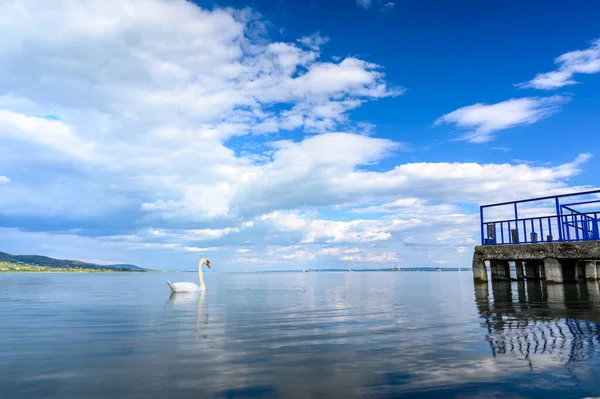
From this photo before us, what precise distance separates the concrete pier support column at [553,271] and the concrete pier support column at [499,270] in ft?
22.7

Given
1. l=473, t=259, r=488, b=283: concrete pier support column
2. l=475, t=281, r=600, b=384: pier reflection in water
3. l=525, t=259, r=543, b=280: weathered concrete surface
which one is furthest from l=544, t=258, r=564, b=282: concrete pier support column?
l=475, t=281, r=600, b=384: pier reflection in water

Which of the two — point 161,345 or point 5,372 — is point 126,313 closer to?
point 161,345

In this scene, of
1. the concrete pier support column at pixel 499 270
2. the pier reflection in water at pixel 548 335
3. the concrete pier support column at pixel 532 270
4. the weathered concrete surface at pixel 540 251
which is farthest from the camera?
the concrete pier support column at pixel 532 270

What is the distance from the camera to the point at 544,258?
35188 millimetres

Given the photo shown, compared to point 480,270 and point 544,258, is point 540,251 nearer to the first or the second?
point 544,258

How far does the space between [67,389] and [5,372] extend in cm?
257

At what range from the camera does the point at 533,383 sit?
24.0ft

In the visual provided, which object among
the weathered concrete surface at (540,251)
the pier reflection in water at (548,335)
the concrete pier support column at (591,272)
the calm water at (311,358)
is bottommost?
the calm water at (311,358)

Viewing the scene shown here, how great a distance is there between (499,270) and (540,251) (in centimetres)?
738

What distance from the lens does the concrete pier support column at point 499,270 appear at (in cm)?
4181

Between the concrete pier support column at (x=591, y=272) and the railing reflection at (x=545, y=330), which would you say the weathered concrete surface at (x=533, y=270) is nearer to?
the concrete pier support column at (x=591, y=272)

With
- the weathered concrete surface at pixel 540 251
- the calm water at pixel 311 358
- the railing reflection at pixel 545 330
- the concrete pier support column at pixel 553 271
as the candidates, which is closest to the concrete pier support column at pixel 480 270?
the weathered concrete surface at pixel 540 251

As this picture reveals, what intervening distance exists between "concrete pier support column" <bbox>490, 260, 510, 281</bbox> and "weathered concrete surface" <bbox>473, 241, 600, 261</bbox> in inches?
117

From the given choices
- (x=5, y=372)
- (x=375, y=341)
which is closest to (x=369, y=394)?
(x=375, y=341)
